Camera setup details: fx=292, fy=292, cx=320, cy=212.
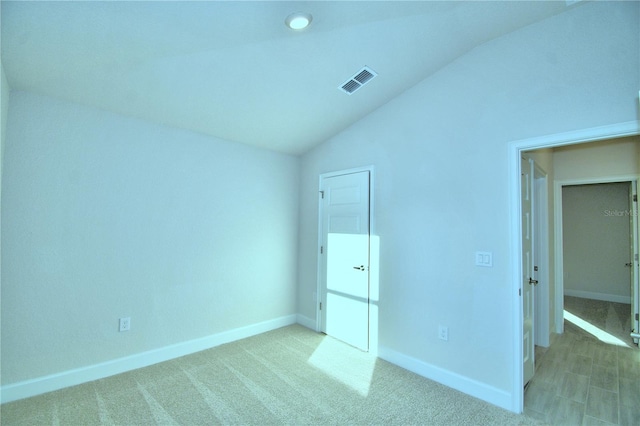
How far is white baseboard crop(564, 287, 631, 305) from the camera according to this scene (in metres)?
5.75

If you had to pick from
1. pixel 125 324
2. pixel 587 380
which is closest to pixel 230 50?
pixel 125 324

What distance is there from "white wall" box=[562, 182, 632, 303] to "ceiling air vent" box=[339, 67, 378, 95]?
6.09m

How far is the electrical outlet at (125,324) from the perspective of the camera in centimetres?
284

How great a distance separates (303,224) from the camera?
4.40 m

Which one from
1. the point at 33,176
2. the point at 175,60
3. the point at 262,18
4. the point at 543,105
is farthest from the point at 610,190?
the point at 33,176

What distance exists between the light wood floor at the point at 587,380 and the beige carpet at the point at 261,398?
0.42 meters

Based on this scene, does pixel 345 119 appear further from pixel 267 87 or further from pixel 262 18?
pixel 262 18

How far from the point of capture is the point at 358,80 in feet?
9.27

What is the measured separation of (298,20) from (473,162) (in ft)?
6.13

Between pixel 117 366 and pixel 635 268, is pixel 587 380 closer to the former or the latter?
pixel 635 268

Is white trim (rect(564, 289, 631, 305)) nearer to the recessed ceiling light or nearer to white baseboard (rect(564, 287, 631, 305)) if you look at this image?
white baseboard (rect(564, 287, 631, 305))

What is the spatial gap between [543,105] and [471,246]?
125 cm

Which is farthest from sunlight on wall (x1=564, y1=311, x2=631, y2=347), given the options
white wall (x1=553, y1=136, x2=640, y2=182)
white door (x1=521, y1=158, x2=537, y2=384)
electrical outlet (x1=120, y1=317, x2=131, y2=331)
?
electrical outlet (x1=120, y1=317, x2=131, y2=331)

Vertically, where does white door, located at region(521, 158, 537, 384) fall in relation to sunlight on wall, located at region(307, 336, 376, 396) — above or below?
above
